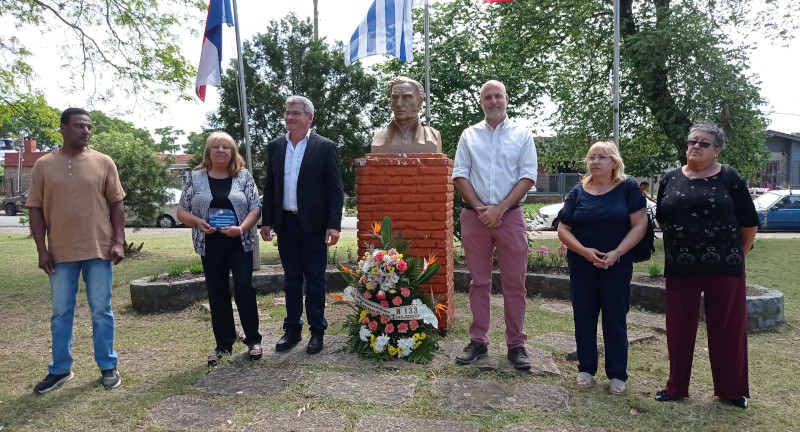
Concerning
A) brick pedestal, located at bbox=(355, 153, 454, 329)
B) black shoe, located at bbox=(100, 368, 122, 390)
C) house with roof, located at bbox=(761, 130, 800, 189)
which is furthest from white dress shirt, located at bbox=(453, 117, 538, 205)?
house with roof, located at bbox=(761, 130, 800, 189)

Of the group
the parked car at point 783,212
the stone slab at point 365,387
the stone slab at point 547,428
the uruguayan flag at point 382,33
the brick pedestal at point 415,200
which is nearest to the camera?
the stone slab at point 547,428

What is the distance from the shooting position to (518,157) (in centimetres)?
375

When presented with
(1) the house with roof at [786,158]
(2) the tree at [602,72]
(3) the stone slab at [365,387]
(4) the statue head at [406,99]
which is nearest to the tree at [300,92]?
(2) the tree at [602,72]

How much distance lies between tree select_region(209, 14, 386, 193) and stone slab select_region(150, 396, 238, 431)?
18.3 ft

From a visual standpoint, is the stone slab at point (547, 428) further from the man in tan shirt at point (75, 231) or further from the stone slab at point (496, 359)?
the man in tan shirt at point (75, 231)

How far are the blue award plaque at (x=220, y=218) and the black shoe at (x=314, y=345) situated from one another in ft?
3.26

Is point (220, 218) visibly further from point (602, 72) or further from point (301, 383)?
point (602, 72)

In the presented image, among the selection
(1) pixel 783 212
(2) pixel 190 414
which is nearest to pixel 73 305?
(2) pixel 190 414

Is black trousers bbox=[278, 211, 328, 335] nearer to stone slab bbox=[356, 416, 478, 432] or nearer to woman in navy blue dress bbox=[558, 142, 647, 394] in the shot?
stone slab bbox=[356, 416, 478, 432]

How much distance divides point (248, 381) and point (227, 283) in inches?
29.4

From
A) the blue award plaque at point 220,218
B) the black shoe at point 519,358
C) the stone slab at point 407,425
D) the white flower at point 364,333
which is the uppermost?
the blue award plaque at point 220,218

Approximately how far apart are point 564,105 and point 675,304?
896 cm

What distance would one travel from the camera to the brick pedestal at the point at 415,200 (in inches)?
175

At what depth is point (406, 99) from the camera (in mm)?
4500
